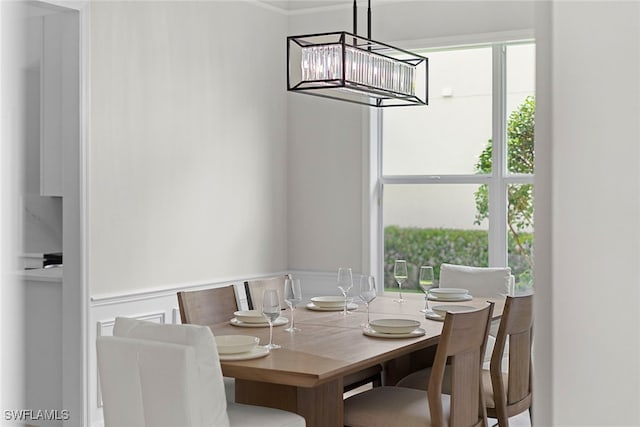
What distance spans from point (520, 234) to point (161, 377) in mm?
3399

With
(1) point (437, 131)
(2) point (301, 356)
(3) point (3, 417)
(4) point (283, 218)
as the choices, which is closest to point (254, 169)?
(4) point (283, 218)

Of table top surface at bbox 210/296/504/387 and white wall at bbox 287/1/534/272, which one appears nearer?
table top surface at bbox 210/296/504/387

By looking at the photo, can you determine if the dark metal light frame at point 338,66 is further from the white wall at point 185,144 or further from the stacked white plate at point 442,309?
the white wall at point 185,144

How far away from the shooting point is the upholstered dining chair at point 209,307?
3547 millimetres

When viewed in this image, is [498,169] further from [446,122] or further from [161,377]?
[161,377]

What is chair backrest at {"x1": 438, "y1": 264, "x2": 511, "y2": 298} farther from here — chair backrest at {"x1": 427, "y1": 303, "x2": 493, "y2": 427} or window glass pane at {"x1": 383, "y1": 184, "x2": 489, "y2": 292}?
chair backrest at {"x1": 427, "y1": 303, "x2": 493, "y2": 427}

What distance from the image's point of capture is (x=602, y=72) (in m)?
0.83

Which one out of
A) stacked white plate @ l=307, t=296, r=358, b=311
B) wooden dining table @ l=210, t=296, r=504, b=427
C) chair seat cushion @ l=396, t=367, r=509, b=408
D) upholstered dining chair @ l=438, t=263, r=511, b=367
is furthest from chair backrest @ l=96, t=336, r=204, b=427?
upholstered dining chair @ l=438, t=263, r=511, b=367

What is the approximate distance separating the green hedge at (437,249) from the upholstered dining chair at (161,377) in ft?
10.3

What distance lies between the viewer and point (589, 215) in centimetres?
83

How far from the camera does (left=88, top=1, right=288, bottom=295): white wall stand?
4309mm

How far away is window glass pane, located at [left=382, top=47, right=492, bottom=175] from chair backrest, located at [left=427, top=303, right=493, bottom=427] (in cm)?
259

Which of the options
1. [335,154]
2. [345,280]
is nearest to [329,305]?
[345,280]

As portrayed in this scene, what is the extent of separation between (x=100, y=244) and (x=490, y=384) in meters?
2.24
